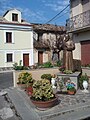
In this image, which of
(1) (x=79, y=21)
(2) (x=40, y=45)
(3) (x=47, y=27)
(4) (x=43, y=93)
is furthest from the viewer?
(3) (x=47, y=27)

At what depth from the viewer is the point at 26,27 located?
28.8 meters

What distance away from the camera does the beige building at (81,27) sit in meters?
16.5

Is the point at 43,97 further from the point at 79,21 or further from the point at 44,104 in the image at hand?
the point at 79,21

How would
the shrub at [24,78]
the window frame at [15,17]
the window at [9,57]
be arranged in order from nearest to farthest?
the shrub at [24,78], the window at [9,57], the window frame at [15,17]

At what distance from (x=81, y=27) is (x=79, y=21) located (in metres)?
1.07

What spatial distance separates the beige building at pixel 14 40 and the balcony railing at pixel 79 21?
37.1 ft

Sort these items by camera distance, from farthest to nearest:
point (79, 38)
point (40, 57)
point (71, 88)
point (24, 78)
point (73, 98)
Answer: point (40, 57) < point (79, 38) < point (24, 78) < point (71, 88) < point (73, 98)

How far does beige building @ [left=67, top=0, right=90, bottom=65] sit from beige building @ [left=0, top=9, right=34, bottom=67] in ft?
A: 37.4

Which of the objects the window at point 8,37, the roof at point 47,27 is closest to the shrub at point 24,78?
the window at point 8,37

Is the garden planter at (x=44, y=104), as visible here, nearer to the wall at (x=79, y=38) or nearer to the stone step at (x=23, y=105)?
the stone step at (x=23, y=105)

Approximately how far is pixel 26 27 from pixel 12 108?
21.6 m

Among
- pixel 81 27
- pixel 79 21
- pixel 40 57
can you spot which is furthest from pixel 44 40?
pixel 81 27

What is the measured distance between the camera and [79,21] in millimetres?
17359

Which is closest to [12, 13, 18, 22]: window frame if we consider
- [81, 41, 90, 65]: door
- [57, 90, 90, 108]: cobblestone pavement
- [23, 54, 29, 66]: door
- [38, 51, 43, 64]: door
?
[23, 54, 29, 66]: door
